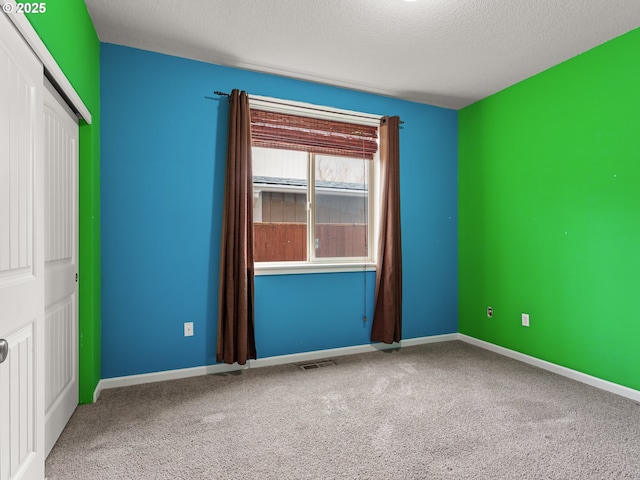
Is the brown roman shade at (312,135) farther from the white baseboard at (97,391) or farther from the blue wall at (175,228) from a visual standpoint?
the white baseboard at (97,391)

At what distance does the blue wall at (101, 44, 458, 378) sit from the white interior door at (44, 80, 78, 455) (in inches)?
16.5

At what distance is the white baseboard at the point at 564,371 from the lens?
250 cm

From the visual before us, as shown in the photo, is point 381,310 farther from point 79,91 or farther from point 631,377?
point 79,91

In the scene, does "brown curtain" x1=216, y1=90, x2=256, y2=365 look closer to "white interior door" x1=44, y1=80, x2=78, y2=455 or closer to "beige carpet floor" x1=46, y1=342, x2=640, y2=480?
"beige carpet floor" x1=46, y1=342, x2=640, y2=480

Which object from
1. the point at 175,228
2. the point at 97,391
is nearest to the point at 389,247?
the point at 175,228

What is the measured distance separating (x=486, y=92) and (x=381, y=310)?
91.0 inches

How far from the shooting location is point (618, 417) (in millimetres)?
2197

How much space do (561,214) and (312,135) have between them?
7.09ft

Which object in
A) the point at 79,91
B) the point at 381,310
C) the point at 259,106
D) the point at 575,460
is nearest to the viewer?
the point at 575,460

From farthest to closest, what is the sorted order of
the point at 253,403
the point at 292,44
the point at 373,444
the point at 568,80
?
the point at 568,80
the point at 292,44
the point at 253,403
the point at 373,444

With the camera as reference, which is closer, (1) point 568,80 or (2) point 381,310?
(1) point 568,80

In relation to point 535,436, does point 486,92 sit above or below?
above

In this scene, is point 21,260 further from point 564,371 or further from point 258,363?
point 564,371

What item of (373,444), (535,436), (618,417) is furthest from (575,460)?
(373,444)
